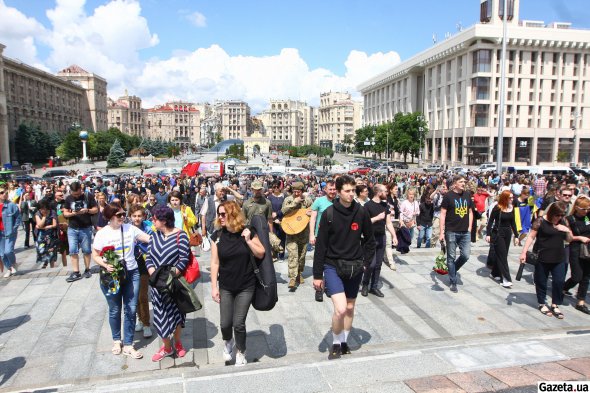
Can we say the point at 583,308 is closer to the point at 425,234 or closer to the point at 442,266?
the point at 442,266

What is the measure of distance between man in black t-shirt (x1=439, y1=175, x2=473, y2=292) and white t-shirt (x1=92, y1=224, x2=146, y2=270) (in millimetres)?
4855

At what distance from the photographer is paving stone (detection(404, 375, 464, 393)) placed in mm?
3633

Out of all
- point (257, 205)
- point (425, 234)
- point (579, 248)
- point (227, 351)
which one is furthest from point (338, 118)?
point (227, 351)

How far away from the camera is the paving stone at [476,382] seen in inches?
144

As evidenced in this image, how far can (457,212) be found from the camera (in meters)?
6.93

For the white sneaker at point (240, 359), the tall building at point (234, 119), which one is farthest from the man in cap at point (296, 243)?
the tall building at point (234, 119)

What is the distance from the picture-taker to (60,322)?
601 cm

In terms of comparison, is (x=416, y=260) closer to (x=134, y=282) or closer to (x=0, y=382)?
(x=134, y=282)

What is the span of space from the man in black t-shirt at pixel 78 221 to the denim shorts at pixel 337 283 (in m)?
5.40

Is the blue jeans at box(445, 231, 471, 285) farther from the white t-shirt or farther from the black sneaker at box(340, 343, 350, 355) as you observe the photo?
the white t-shirt

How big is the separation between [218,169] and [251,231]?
35232mm

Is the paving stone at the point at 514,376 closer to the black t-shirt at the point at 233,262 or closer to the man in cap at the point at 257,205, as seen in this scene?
the black t-shirt at the point at 233,262

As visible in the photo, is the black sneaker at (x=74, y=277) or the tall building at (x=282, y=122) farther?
the tall building at (x=282, y=122)

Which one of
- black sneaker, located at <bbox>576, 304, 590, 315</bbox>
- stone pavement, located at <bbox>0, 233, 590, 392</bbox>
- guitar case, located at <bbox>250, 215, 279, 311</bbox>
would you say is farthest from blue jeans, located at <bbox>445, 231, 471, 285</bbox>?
guitar case, located at <bbox>250, 215, 279, 311</bbox>
